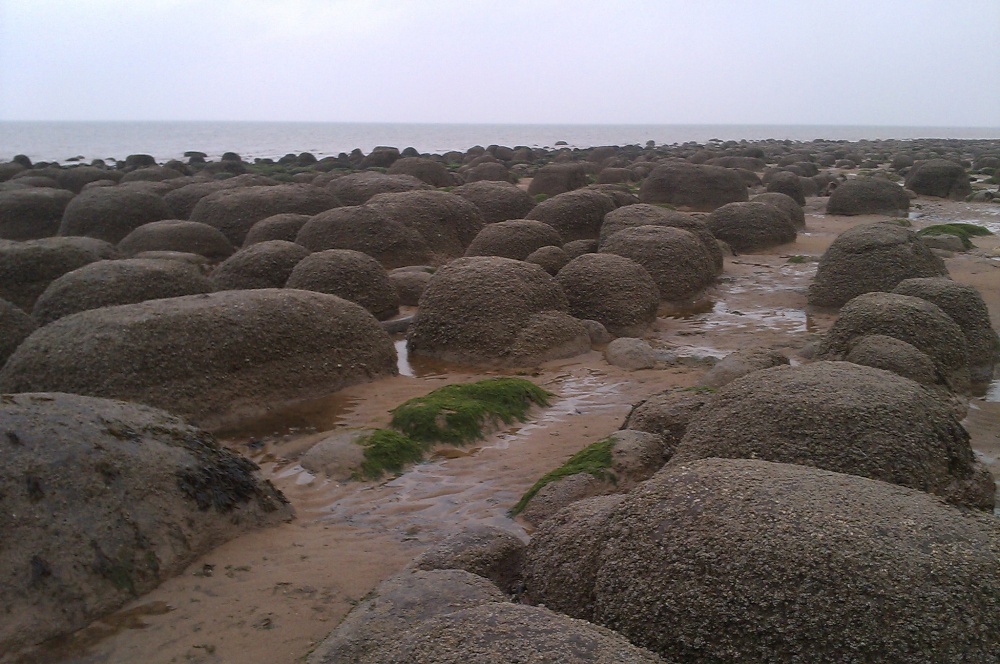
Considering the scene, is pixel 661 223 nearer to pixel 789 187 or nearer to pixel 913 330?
pixel 913 330

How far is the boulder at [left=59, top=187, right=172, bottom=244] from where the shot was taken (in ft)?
48.3

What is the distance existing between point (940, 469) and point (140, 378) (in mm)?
5633

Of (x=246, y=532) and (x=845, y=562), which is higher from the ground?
(x=845, y=562)

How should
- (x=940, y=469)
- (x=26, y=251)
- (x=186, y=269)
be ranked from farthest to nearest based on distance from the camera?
(x=26, y=251) < (x=186, y=269) < (x=940, y=469)

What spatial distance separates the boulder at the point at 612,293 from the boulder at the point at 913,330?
8.75ft

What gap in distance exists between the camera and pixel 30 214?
16047mm

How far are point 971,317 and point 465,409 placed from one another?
5006mm

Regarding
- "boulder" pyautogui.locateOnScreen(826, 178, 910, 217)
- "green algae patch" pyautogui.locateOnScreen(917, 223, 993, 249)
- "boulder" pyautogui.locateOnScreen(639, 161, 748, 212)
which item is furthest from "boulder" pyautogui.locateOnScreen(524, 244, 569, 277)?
"boulder" pyautogui.locateOnScreen(826, 178, 910, 217)

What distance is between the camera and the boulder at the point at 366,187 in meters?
16.9

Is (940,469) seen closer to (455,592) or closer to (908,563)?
(908,563)

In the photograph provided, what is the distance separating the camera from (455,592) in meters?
3.27

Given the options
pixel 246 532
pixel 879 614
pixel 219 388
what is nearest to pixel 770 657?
pixel 879 614

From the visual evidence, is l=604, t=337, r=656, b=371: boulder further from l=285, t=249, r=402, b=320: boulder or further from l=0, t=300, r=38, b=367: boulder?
l=0, t=300, r=38, b=367: boulder

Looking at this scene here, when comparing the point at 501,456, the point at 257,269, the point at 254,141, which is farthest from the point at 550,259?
the point at 254,141
